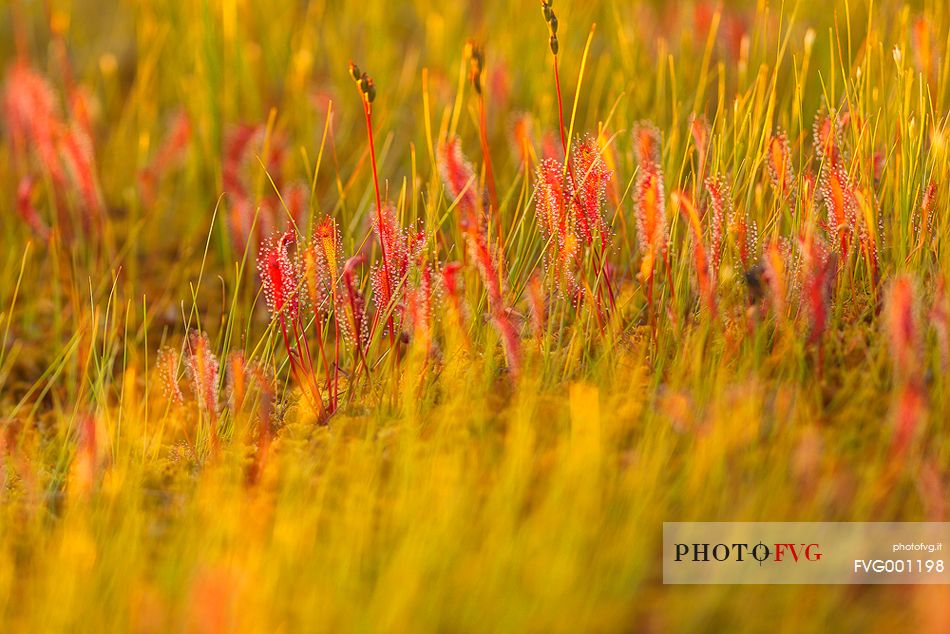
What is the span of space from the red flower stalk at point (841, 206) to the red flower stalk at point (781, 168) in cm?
7

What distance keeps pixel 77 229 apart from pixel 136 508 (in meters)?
1.39

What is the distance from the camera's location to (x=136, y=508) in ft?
5.51

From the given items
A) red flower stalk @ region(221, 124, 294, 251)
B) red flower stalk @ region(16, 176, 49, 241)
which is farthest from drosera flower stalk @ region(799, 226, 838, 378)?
red flower stalk @ region(16, 176, 49, 241)

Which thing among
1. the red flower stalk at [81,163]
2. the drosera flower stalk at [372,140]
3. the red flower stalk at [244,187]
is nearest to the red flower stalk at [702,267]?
the drosera flower stalk at [372,140]

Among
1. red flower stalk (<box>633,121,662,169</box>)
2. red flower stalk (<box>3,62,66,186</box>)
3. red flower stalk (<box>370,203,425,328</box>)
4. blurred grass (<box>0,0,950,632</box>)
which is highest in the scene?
red flower stalk (<box>3,62,66,186</box>)


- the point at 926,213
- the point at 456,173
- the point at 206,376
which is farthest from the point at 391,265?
the point at 926,213

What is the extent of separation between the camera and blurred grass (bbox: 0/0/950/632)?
140cm

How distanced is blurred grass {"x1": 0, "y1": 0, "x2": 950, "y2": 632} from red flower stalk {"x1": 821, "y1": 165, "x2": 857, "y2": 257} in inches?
3.1

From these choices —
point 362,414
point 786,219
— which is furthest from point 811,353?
point 362,414

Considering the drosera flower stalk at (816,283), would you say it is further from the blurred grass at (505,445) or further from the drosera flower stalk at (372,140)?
the drosera flower stalk at (372,140)

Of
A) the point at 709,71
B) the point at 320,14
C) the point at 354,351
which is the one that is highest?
the point at 320,14

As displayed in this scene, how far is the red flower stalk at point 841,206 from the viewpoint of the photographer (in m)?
1.83

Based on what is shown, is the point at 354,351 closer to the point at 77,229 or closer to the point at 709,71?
the point at 77,229

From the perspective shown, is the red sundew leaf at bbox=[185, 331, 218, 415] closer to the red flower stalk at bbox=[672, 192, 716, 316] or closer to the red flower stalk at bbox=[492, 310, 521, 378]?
the red flower stalk at bbox=[492, 310, 521, 378]
